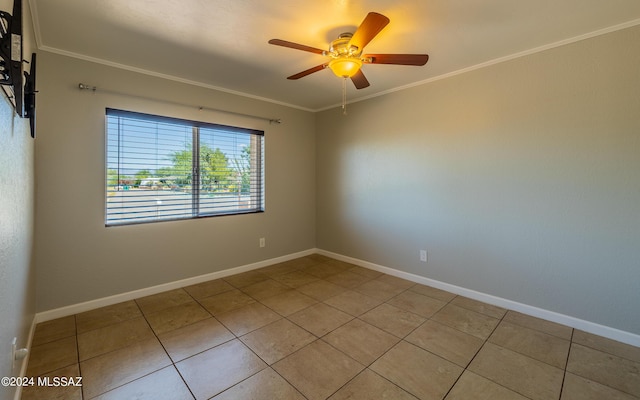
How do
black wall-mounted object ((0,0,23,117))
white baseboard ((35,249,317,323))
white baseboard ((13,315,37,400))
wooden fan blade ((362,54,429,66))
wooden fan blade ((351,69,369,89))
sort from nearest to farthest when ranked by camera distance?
black wall-mounted object ((0,0,23,117)), white baseboard ((13,315,37,400)), wooden fan blade ((362,54,429,66)), wooden fan blade ((351,69,369,89)), white baseboard ((35,249,317,323))

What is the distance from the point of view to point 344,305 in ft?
8.87

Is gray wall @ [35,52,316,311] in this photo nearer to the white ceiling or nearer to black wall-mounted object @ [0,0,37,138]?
the white ceiling

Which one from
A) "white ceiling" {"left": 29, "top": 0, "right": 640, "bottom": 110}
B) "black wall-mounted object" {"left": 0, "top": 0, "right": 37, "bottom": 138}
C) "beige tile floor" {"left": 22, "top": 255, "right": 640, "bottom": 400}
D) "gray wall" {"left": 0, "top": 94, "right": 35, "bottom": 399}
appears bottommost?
"beige tile floor" {"left": 22, "top": 255, "right": 640, "bottom": 400}

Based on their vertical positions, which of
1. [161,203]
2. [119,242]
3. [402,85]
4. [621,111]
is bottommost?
[119,242]

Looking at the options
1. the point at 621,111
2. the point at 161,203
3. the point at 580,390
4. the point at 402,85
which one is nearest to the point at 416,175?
the point at 402,85

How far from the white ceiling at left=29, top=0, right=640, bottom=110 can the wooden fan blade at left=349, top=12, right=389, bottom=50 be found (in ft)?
0.70

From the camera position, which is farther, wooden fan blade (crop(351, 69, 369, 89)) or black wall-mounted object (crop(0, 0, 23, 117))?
wooden fan blade (crop(351, 69, 369, 89))

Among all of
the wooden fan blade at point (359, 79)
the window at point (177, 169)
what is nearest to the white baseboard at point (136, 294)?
the window at point (177, 169)

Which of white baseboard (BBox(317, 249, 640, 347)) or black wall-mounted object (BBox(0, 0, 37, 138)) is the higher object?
black wall-mounted object (BBox(0, 0, 37, 138))

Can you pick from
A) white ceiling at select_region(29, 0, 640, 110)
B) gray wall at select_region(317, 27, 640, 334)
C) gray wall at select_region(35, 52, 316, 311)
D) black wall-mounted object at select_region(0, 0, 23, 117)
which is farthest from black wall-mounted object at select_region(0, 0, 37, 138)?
gray wall at select_region(317, 27, 640, 334)

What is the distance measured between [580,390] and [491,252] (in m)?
1.26

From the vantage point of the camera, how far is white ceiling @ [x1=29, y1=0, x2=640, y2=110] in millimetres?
1803

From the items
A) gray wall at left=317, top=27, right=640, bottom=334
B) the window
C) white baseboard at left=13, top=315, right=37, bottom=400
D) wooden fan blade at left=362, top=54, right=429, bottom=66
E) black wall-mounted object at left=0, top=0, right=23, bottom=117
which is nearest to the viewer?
black wall-mounted object at left=0, top=0, right=23, bottom=117

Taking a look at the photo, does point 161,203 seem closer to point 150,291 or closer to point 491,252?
point 150,291
